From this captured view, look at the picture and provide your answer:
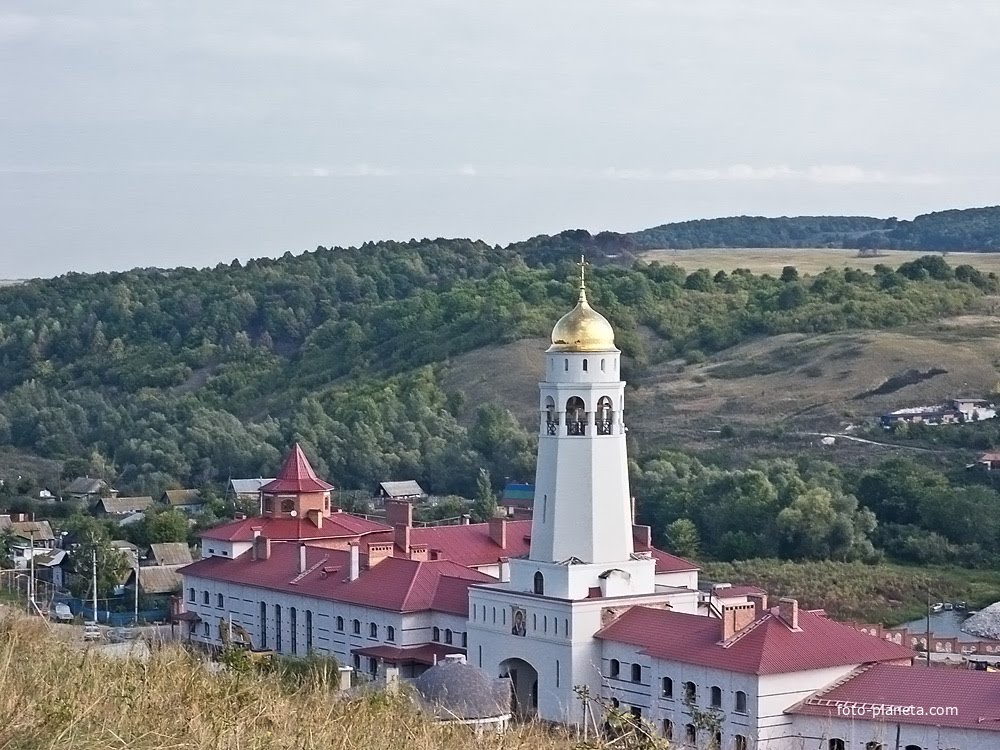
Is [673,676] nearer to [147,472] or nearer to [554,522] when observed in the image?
[554,522]

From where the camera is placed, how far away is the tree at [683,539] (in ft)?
161

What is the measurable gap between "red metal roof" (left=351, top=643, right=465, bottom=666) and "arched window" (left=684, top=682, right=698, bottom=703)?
5829mm

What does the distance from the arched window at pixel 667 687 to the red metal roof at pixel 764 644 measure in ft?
1.24

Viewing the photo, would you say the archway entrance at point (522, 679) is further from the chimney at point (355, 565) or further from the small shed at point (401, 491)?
the small shed at point (401, 491)

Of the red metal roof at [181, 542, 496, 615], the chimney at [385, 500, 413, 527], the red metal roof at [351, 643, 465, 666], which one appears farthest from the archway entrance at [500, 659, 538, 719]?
the chimney at [385, 500, 413, 527]

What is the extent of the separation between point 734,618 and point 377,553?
10388 mm

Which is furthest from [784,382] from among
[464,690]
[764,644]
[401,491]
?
[464,690]

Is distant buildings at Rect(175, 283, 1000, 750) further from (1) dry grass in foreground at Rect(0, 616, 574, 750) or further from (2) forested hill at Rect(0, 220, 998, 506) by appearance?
(2) forested hill at Rect(0, 220, 998, 506)

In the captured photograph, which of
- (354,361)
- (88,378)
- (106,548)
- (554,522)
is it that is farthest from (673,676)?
(88,378)

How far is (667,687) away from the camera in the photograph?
28906 millimetres

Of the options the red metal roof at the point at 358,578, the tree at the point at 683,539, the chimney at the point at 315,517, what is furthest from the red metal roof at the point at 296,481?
the tree at the point at 683,539

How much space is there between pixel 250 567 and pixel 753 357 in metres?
42.7

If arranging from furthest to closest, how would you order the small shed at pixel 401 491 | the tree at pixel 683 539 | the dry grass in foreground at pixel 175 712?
1. the small shed at pixel 401 491
2. the tree at pixel 683 539
3. the dry grass in foreground at pixel 175 712

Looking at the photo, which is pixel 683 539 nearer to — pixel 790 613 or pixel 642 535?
pixel 642 535
